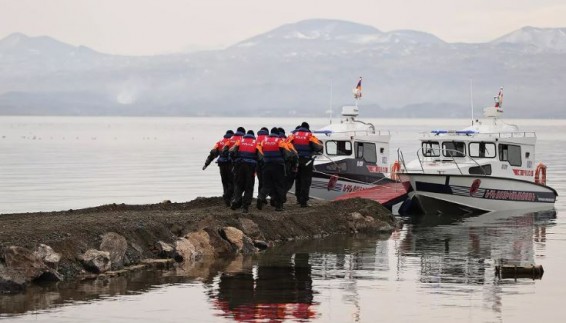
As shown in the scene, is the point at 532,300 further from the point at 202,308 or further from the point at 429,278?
the point at 202,308

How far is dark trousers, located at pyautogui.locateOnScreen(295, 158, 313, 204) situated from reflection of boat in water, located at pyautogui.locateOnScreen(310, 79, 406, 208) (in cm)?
497

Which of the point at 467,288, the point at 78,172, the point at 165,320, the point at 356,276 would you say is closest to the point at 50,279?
the point at 165,320

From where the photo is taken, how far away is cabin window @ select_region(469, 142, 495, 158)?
38.5 meters

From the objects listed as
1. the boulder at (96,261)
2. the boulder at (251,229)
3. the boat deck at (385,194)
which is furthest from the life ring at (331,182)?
the boulder at (96,261)

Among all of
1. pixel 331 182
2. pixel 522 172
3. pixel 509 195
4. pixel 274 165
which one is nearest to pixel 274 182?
pixel 274 165

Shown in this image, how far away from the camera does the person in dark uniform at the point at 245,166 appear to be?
2869 cm

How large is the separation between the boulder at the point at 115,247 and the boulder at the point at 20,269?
1.65 m

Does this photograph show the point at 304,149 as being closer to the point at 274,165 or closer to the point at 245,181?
the point at 274,165

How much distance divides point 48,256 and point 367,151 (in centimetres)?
1943

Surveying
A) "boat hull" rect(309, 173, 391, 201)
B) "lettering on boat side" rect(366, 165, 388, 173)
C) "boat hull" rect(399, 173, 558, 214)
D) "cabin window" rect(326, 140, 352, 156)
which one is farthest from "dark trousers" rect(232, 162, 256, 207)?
"lettering on boat side" rect(366, 165, 388, 173)

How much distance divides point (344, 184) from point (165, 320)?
20485mm

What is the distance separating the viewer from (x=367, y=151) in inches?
1553

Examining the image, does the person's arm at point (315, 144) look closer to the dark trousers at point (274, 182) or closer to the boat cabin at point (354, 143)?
the dark trousers at point (274, 182)

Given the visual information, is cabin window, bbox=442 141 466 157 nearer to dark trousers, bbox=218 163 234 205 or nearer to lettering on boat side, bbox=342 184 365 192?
lettering on boat side, bbox=342 184 365 192
